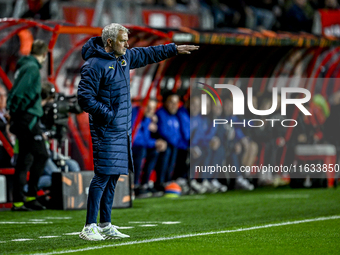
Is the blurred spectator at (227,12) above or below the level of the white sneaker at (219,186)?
above

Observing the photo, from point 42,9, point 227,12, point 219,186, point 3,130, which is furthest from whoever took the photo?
point 227,12

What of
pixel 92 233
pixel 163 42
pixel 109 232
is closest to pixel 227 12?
pixel 163 42

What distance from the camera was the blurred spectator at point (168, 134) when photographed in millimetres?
12945

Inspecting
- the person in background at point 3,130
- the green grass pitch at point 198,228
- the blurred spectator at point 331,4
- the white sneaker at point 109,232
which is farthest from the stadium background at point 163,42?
the white sneaker at point 109,232

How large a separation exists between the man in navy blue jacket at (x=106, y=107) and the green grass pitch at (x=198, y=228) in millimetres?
446

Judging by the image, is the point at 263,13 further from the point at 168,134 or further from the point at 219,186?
the point at 168,134

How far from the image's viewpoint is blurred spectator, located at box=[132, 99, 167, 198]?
41.5ft

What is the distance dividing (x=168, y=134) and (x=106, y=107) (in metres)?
6.34

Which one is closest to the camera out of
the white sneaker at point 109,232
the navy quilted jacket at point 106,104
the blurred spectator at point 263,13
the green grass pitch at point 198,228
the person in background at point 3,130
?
the green grass pitch at point 198,228

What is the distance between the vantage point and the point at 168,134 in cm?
1295

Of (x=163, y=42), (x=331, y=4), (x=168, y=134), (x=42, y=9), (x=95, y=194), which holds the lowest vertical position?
(x=95, y=194)

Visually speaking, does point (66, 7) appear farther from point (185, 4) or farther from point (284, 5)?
point (284, 5)

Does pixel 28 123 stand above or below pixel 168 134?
above

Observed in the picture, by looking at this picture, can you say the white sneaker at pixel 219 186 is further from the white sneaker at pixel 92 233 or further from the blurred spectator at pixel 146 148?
the white sneaker at pixel 92 233
